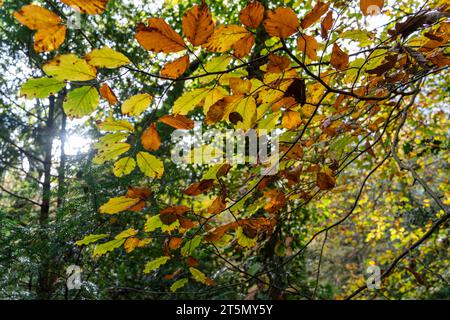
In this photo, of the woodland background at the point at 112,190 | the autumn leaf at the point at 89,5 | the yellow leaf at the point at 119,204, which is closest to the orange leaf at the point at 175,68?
the autumn leaf at the point at 89,5

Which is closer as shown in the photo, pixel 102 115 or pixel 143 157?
pixel 143 157

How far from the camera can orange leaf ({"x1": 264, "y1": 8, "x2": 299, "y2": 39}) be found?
0.52 m

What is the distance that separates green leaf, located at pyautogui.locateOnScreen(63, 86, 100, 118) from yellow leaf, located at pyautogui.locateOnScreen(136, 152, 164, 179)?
0.15 meters

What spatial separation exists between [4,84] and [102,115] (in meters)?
1.06

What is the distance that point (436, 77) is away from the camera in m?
4.16

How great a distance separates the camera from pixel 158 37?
514mm

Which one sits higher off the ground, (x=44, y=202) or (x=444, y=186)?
(x=444, y=186)

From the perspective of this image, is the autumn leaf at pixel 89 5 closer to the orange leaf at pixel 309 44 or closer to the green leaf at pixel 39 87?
the green leaf at pixel 39 87

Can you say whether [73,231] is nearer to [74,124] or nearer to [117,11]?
[74,124]

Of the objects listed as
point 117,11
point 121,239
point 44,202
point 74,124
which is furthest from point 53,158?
point 121,239

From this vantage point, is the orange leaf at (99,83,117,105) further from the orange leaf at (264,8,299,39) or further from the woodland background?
the woodland background

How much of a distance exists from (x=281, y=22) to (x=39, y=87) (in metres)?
0.40

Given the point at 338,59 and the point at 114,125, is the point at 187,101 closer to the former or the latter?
the point at 114,125
